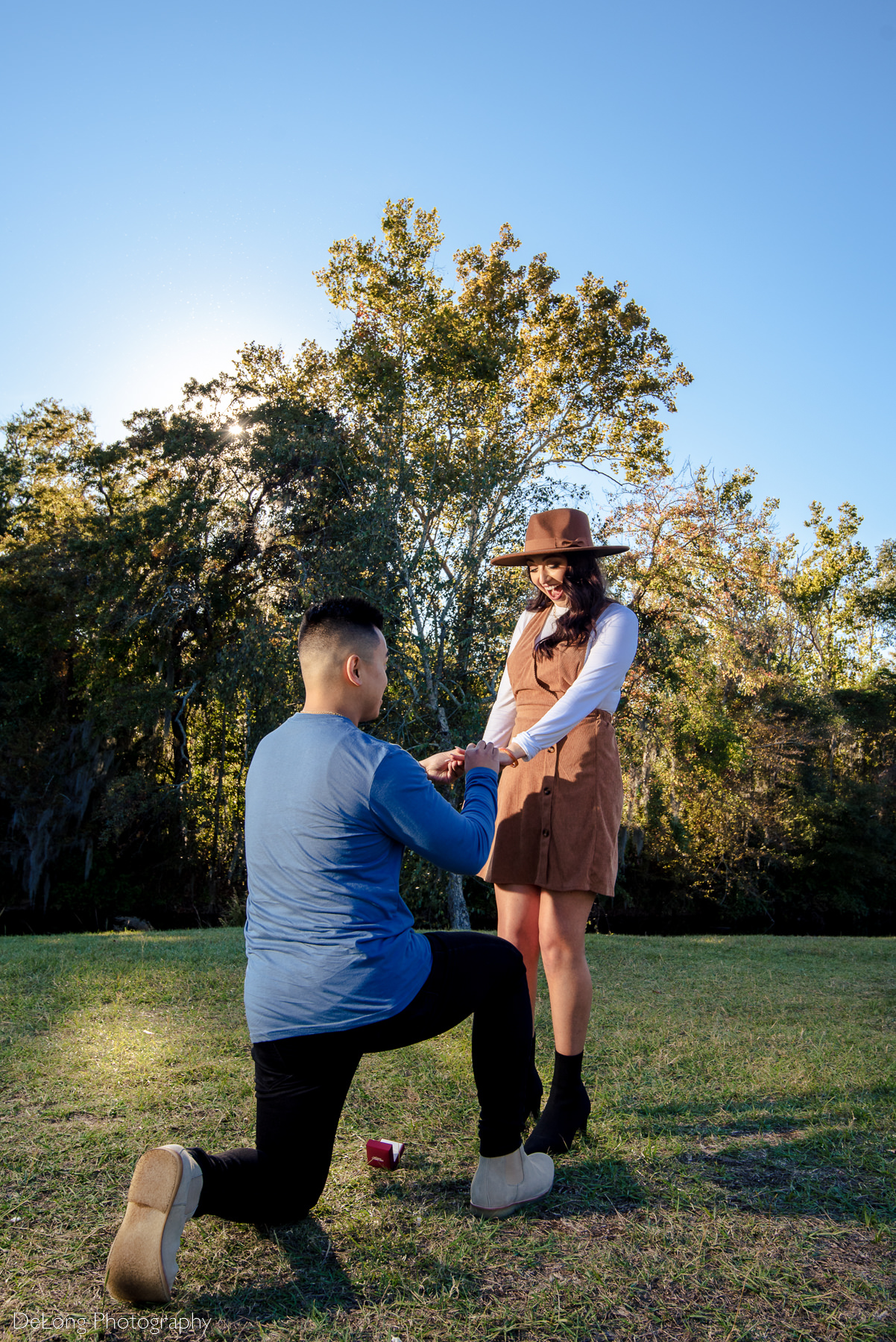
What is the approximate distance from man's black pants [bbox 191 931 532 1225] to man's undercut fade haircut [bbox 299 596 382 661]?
0.77m

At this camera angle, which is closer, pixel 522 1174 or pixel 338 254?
pixel 522 1174

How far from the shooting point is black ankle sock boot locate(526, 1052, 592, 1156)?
2588 millimetres

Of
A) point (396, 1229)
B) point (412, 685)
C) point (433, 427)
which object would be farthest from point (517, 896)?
point (433, 427)

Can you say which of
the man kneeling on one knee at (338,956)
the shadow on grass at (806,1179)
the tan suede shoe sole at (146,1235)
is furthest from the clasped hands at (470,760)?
the shadow on grass at (806,1179)

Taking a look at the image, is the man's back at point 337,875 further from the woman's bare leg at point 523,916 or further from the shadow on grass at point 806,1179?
the shadow on grass at point 806,1179

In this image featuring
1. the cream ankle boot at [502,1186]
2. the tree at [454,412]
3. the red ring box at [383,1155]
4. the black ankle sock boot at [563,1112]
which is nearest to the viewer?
the cream ankle boot at [502,1186]

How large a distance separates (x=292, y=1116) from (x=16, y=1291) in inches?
24.9

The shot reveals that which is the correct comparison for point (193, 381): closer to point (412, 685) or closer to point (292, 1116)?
point (412, 685)

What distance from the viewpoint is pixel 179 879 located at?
19.3m

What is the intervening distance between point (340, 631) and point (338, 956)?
2.56 ft

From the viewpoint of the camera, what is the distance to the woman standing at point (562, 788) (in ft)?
Result: 9.05

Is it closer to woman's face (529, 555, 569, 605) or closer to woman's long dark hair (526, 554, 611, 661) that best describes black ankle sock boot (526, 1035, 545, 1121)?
woman's long dark hair (526, 554, 611, 661)

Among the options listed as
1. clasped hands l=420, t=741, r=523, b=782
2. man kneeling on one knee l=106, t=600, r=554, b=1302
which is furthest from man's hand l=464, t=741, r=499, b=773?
man kneeling on one knee l=106, t=600, r=554, b=1302

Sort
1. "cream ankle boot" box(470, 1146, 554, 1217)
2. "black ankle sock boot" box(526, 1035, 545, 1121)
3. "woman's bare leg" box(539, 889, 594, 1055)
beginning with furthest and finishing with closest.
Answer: "black ankle sock boot" box(526, 1035, 545, 1121)
"woman's bare leg" box(539, 889, 594, 1055)
"cream ankle boot" box(470, 1146, 554, 1217)
